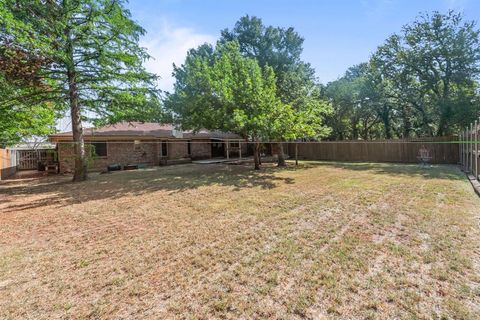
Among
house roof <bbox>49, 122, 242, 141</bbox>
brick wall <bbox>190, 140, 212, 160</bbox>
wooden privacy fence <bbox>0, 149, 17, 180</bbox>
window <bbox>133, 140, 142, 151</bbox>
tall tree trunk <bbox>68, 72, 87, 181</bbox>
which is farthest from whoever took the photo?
brick wall <bbox>190, 140, 212, 160</bbox>

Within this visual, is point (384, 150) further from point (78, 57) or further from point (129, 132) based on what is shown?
point (78, 57)

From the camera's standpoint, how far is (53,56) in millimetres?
8672

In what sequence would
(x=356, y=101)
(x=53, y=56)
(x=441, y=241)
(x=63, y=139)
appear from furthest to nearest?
1. (x=356, y=101)
2. (x=63, y=139)
3. (x=53, y=56)
4. (x=441, y=241)

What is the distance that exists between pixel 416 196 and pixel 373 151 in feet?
37.9

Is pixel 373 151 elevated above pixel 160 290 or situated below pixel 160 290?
above

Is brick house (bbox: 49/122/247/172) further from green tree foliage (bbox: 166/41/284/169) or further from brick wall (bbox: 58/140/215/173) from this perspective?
green tree foliage (bbox: 166/41/284/169)

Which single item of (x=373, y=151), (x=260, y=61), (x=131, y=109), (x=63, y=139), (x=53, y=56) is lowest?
(x=373, y=151)

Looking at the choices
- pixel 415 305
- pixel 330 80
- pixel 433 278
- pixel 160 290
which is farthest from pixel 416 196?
pixel 330 80

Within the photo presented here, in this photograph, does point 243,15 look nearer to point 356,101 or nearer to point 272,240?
point 356,101

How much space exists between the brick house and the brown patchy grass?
8.42 metres

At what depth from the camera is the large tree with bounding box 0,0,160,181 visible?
8.13 meters

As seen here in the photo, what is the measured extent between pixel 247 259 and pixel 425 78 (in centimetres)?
2066

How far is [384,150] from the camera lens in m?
16.6

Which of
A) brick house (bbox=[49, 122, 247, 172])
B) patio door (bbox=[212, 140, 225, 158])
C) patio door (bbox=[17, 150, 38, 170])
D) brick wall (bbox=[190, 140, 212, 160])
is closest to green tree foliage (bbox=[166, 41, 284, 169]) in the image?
brick house (bbox=[49, 122, 247, 172])
